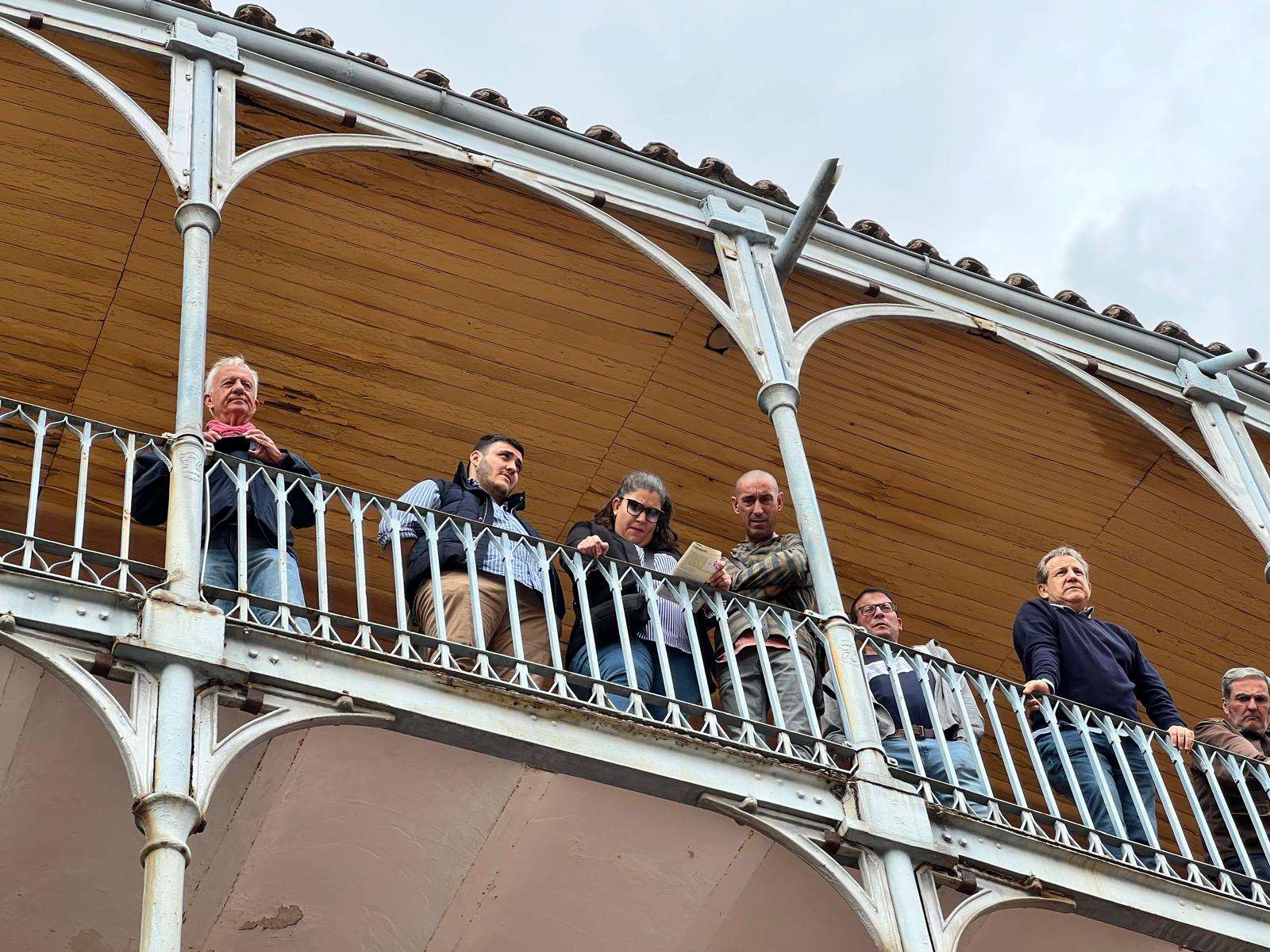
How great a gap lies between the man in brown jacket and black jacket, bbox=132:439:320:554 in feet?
13.4

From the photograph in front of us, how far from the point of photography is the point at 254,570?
761cm

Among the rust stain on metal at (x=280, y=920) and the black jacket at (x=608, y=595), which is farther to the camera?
the black jacket at (x=608, y=595)

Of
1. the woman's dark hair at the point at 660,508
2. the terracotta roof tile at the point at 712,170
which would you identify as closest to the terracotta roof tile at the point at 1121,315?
the terracotta roof tile at the point at 712,170

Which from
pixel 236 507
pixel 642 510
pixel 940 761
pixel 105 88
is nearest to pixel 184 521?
pixel 236 507

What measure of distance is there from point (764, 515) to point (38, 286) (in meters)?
4.35

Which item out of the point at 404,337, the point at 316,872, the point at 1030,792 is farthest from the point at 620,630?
the point at 1030,792

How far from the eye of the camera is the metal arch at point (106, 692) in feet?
21.5

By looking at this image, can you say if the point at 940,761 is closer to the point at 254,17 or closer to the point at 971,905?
the point at 971,905

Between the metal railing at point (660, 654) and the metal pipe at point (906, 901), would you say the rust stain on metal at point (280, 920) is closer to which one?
the metal railing at point (660, 654)

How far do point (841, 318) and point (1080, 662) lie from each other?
2.13 m

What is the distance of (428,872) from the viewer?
7754mm

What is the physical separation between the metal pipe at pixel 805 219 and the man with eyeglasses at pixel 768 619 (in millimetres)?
1636

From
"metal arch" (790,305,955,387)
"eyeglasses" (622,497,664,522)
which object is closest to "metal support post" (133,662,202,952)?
"eyeglasses" (622,497,664,522)

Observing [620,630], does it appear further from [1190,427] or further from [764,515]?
[1190,427]
